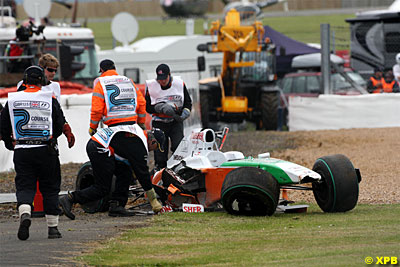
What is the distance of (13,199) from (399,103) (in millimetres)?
12772

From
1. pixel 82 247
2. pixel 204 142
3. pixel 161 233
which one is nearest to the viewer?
pixel 82 247

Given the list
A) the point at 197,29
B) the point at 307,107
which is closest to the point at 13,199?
the point at 307,107

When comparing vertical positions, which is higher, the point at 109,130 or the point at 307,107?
the point at 109,130

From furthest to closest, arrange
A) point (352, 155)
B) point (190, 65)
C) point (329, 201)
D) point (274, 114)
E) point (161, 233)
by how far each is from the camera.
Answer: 1. point (190, 65)
2. point (274, 114)
3. point (352, 155)
4. point (329, 201)
5. point (161, 233)

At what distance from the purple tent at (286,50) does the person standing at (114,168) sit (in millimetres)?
22711

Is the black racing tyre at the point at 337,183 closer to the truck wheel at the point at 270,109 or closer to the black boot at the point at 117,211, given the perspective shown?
the black boot at the point at 117,211

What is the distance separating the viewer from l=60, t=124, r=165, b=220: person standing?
992 cm

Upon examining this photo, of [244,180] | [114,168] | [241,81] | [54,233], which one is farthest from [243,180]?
[241,81]

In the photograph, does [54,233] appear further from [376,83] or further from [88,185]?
[376,83]

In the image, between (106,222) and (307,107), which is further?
(307,107)

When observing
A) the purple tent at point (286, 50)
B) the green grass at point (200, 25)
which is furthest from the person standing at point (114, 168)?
the green grass at point (200, 25)

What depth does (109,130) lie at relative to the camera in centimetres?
995

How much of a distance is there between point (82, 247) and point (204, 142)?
3.07m

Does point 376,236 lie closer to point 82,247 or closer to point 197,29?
point 82,247
